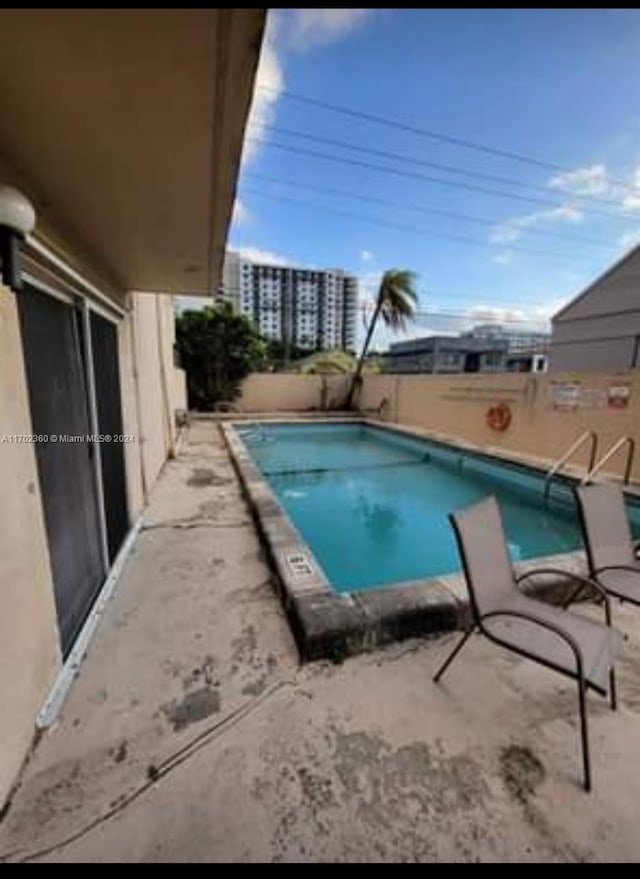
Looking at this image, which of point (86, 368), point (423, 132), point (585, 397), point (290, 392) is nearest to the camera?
point (86, 368)

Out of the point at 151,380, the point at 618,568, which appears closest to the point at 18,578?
the point at 618,568

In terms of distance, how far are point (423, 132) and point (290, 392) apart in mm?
8963

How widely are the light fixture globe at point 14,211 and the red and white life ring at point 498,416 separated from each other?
8.22 meters

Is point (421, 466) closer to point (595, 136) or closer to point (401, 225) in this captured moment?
point (595, 136)

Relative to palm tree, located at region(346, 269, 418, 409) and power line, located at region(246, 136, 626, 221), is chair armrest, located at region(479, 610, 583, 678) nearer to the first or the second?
power line, located at region(246, 136, 626, 221)

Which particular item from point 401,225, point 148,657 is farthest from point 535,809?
point 401,225

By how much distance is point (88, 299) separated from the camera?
9.30 ft

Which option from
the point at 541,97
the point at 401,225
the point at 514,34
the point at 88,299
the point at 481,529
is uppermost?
the point at 401,225

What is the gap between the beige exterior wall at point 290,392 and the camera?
1513cm

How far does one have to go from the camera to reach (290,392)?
51.4 feet

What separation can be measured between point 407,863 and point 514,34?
4.99m

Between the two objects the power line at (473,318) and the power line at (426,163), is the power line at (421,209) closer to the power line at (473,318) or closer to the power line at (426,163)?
the power line at (426,163)

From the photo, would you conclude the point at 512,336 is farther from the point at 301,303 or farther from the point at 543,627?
the point at 543,627

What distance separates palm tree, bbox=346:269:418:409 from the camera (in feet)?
45.5
